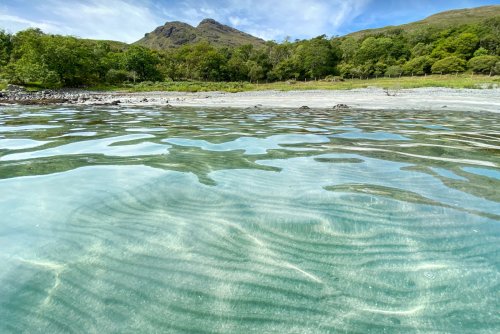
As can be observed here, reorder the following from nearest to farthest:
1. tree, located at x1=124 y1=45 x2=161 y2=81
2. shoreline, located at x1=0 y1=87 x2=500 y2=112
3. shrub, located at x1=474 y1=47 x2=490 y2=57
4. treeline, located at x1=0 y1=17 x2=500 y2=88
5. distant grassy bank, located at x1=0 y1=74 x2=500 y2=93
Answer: shoreline, located at x1=0 y1=87 x2=500 y2=112, distant grassy bank, located at x1=0 y1=74 x2=500 y2=93, treeline, located at x1=0 y1=17 x2=500 y2=88, tree, located at x1=124 y1=45 x2=161 y2=81, shrub, located at x1=474 y1=47 x2=490 y2=57

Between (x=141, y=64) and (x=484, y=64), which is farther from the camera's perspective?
(x=141, y=64)

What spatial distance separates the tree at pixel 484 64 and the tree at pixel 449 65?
7.29 feet

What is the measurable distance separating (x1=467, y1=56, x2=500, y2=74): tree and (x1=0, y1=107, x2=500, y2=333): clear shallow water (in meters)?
72.2

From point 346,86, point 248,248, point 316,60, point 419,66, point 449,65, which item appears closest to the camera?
point 248,248

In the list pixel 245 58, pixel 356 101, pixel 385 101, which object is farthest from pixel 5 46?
pixel 385 101

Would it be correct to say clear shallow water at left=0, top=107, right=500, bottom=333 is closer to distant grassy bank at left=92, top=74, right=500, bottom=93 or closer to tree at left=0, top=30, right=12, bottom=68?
distant grassy bank at left=92, top=74, right=500, bottom=93

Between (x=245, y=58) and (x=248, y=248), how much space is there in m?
105

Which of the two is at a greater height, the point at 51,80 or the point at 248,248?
the point at 51,80

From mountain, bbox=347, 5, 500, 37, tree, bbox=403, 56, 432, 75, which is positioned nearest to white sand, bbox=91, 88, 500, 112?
tree, bbox=403, 56, 432, 75

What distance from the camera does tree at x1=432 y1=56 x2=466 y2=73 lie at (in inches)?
2420

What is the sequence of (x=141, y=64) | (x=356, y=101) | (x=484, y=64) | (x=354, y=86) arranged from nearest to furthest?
→ (x=356, y=101), (x=354, y=86), (x=484, y=64), (x=141, y=64)

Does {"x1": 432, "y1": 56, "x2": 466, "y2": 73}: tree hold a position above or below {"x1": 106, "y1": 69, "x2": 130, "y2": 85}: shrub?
above

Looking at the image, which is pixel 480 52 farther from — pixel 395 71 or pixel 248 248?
pixel 248 248

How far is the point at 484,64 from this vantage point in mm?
57000
